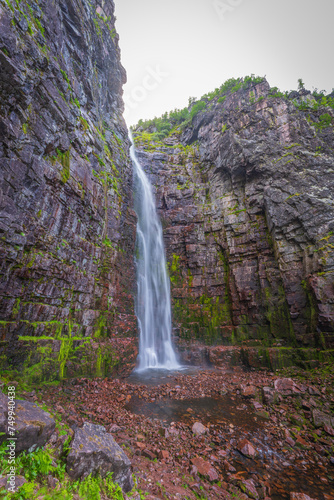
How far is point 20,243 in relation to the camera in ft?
23.8

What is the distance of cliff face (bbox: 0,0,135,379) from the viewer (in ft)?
22.9

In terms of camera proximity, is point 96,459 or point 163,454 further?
point 163,454

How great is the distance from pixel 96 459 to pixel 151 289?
49.1ft

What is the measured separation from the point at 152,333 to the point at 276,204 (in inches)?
541

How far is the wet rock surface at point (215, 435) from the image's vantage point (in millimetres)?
4527

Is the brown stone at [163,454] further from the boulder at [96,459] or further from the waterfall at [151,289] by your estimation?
the waterfall at [151,289]

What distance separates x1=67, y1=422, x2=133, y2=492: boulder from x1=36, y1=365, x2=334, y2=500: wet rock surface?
746mm

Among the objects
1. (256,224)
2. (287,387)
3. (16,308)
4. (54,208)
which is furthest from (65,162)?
(287,387)

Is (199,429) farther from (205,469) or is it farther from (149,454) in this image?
(149,454)

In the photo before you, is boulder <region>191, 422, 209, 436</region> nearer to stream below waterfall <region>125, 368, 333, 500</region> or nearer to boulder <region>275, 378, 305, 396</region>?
stream below waterfall <region>125, 368, 333, 500</region>

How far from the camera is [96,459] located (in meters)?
3.36

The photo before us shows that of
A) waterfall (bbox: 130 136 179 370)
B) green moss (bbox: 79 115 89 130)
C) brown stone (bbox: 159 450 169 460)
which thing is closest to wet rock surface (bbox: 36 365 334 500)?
brown stone (bbox: 159 450 169 460)

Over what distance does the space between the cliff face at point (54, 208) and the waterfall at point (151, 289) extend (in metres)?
2.45

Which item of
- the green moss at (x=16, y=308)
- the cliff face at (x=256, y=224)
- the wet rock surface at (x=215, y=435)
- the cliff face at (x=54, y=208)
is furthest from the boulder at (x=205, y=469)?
the cliff face at (x=256, y=224)
